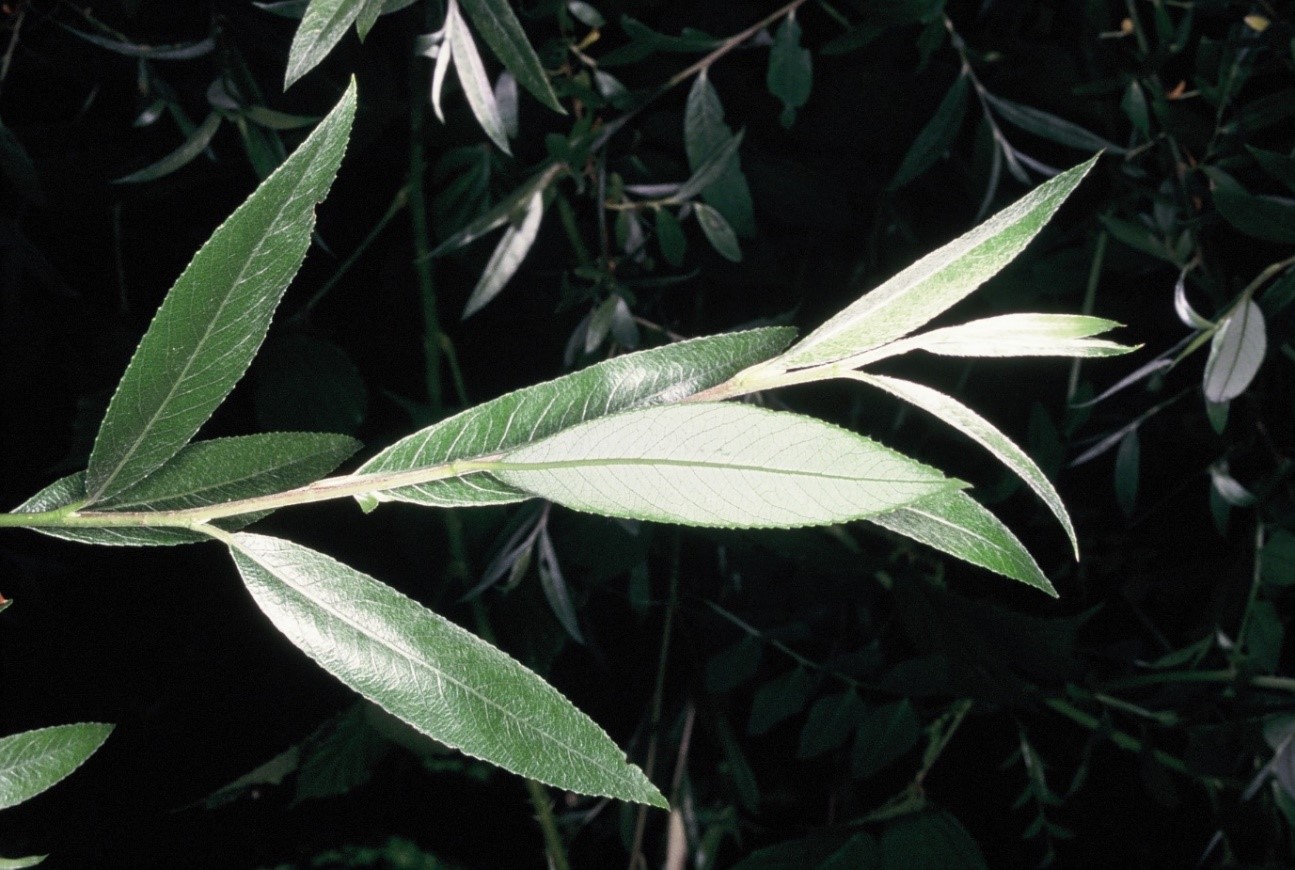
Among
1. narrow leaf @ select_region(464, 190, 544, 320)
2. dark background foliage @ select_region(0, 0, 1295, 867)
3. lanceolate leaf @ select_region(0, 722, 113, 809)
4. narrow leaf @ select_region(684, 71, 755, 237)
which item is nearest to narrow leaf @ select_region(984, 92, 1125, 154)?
dark background foliage @ select_region(0, 0, 1295, 867)

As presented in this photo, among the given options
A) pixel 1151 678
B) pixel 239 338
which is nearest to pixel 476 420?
pixel 239 338

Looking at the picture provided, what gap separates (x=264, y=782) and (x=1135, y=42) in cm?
69

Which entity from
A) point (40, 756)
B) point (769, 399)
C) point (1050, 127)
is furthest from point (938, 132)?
point (40, 756)

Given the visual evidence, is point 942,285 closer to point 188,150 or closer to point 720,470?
point 720,470

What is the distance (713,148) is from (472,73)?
15cm

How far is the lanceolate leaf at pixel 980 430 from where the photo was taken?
0.57 ft

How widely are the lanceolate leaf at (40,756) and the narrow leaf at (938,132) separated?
0.42m

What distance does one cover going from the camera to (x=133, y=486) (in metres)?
0.18

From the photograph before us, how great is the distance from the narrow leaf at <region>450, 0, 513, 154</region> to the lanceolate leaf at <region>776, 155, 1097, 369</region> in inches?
9.6

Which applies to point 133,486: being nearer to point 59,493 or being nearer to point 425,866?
point 59,493

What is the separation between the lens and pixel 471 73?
0.39 meters

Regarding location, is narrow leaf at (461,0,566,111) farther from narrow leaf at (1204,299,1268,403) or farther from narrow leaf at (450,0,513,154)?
narrow leaf at (1204,299,1268,403)

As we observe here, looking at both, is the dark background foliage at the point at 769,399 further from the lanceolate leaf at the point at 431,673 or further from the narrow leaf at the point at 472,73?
the lanceolate leaf at the point at 431,673

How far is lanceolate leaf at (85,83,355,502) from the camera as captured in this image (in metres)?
0.16
